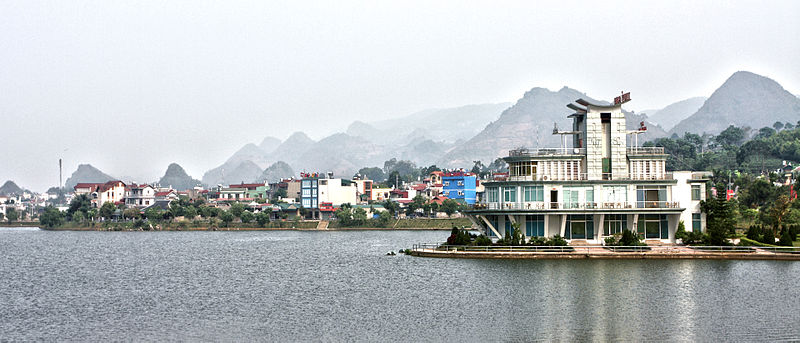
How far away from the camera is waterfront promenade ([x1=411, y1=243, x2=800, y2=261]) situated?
205 ft

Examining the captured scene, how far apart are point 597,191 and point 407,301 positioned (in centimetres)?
2839

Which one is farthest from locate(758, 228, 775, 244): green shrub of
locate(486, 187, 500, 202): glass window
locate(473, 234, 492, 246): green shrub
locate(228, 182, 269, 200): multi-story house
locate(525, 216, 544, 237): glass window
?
locate(228, 182, 269, 200): multi-story house

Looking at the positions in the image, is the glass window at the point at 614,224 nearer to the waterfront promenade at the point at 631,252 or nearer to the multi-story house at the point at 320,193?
the waterfront promenade at the point at 631,252

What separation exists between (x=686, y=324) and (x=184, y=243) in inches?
3231

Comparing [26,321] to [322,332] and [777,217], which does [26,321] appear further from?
[777,217]

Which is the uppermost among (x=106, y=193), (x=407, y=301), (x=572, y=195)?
(x=106, y=193)

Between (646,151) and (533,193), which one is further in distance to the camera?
(646,151)

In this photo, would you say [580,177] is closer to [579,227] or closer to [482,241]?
[579,227]

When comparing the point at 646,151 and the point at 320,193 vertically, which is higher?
the point at 646,151

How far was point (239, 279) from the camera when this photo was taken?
196 ft

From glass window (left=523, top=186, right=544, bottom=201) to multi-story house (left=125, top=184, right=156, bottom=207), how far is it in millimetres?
131272

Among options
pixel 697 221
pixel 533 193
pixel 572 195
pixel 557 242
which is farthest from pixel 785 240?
pixel 533 193

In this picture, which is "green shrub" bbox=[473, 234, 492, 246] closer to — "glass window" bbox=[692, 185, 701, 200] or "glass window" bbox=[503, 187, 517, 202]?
"glass window" bbox=[503, 187, 517, 202]

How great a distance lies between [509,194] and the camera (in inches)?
2724
